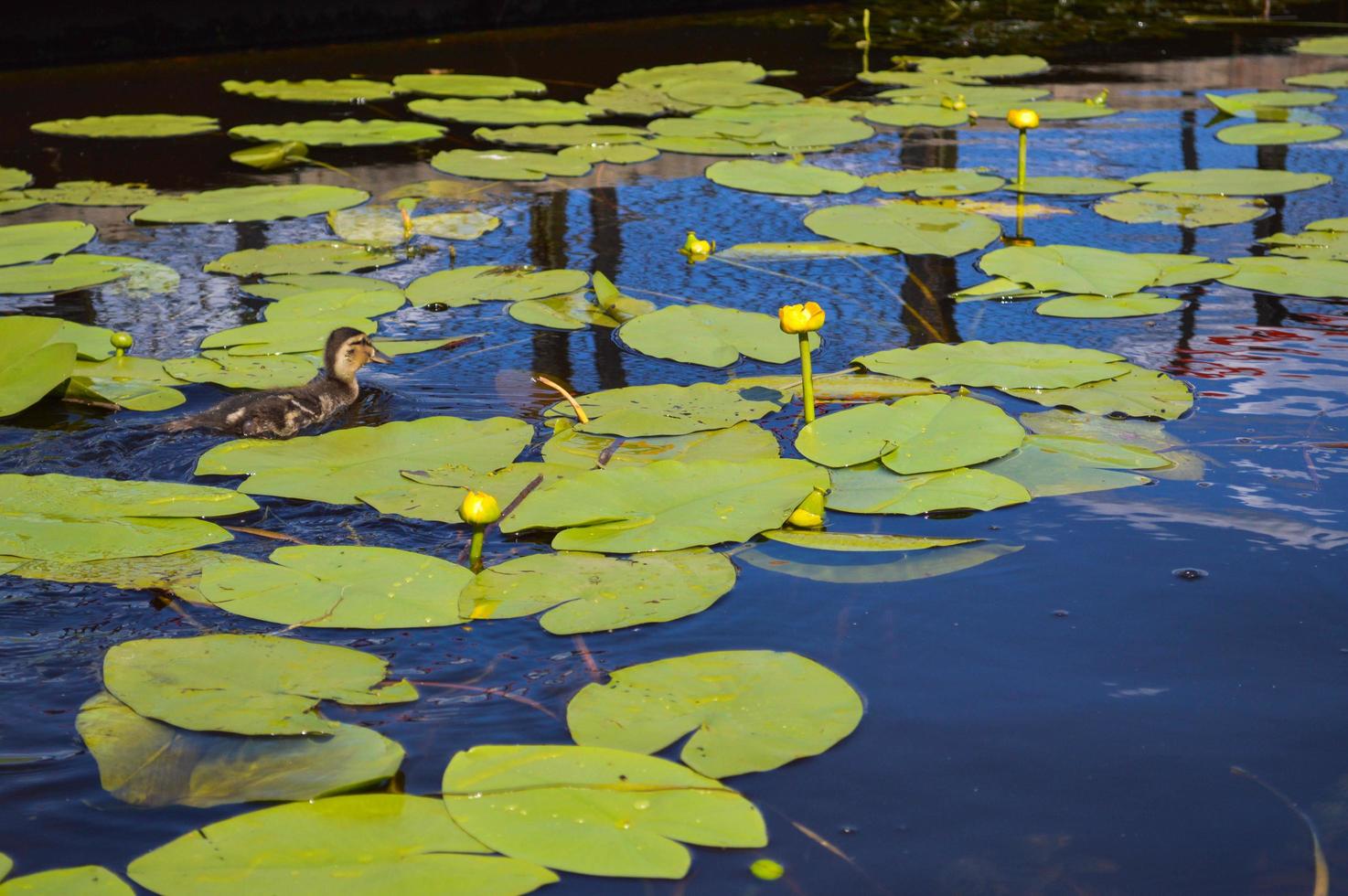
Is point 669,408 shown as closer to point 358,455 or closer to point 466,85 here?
point 358,455

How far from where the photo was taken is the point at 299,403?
356cm

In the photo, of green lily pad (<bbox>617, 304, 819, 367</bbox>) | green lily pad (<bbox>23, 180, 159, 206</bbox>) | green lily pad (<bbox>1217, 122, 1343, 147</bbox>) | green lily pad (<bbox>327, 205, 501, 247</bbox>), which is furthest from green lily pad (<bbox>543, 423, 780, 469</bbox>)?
green lily pad (<bbox>1217, 122, 1343, 147</bbox>)

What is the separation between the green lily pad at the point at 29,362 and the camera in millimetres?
3438

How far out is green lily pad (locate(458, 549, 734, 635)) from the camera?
2539 mm

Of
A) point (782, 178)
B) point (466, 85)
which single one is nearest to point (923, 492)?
point (782, 178)

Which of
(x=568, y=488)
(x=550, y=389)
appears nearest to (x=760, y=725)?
(x=568, y=488)

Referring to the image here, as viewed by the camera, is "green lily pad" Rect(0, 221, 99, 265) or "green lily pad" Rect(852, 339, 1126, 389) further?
"green lily pad" Rect(0, 221, 99, 265)

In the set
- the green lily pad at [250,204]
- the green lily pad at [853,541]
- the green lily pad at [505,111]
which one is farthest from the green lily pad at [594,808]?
the green lily pad at [505,111]

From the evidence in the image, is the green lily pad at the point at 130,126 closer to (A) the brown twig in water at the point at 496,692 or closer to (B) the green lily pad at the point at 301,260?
(B) the green lily pad at the point at 301,260

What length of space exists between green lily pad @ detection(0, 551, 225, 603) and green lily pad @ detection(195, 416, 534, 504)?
34 centimetres

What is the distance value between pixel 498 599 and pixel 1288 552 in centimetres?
166

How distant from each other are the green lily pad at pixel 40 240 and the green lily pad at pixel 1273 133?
4.83 m

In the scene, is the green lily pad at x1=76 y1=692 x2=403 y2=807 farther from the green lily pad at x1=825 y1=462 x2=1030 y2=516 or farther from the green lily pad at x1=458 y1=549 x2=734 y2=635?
the green lily pad at x1=825 y1=462 x2=1030 y2=516

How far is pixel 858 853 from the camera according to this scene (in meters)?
2.02
